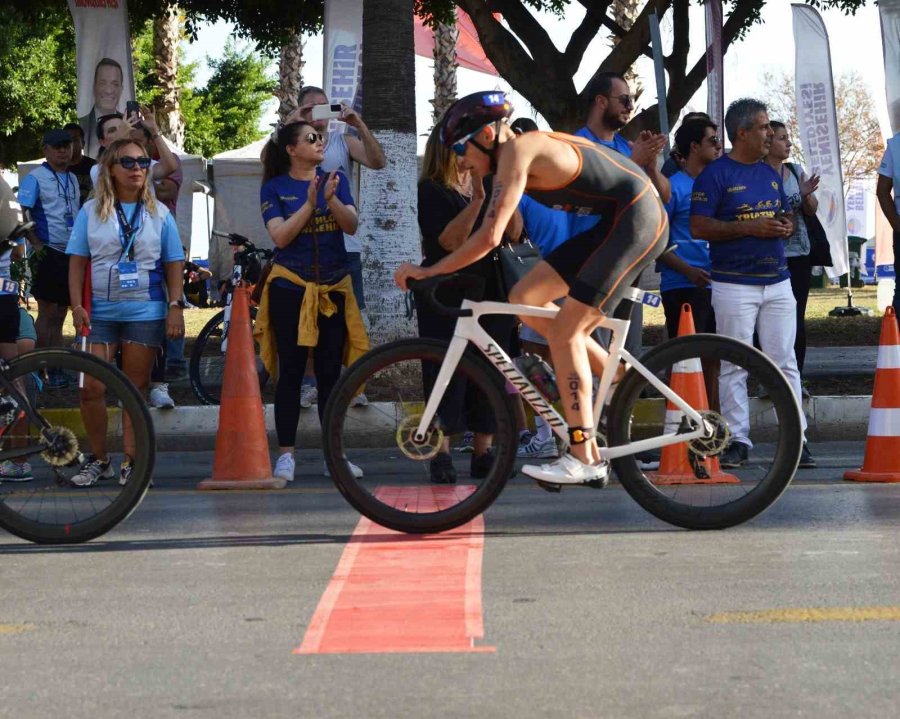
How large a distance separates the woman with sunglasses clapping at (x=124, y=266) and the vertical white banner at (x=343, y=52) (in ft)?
22.6

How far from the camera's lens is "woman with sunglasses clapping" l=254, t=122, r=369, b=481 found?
27.3ft

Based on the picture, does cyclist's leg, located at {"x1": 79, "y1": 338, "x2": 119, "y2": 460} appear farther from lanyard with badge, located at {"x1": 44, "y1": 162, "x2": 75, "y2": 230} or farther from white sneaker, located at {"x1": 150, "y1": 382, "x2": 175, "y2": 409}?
lanyard with badge, located at {"x1": 44, "y1": 162, "x2": 75, "y2": 230}

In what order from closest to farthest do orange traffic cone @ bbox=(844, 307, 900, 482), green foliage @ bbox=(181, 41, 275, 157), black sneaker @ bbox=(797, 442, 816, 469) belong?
orange traffic cone @ bbox=(844, 307, 900, 482)
black sneaker @ bbox=(797, 442, 816, 469)
green foliage @ bbox=(181, 41, 275, 157)

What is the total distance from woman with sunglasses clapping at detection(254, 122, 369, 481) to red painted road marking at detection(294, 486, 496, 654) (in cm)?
170

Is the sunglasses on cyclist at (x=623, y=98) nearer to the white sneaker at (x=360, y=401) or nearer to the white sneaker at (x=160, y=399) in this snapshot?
the white sneaker at (x=360, y=401)

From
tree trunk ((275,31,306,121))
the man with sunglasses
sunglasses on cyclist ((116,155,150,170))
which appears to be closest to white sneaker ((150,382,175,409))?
sunglasses on cyclist ((116,155,150,170))

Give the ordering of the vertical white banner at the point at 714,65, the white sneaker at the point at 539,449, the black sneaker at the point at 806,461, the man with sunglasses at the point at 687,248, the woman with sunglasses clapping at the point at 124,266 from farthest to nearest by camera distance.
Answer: the vertical white banner at the point at 714,65 → the white sneaker at the point at 539,449 → the man with sunglasses at the point at 687,248 → the black sneaker at the point at 806,461 → the woman with sunglasses clapping at the point at 124,266

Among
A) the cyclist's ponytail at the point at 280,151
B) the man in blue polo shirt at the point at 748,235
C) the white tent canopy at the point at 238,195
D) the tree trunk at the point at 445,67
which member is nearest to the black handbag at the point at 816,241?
the man in blue polo shirt at the point at 748,235

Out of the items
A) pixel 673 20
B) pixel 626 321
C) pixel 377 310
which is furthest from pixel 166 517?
pixel 673 20

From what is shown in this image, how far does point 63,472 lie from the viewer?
6484 millimetres

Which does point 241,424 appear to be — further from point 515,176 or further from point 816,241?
point 816,241

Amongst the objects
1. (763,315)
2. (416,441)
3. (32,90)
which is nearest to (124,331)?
(416,441)

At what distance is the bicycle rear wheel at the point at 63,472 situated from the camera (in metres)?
6.46

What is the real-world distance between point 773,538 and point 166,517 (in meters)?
2.72
